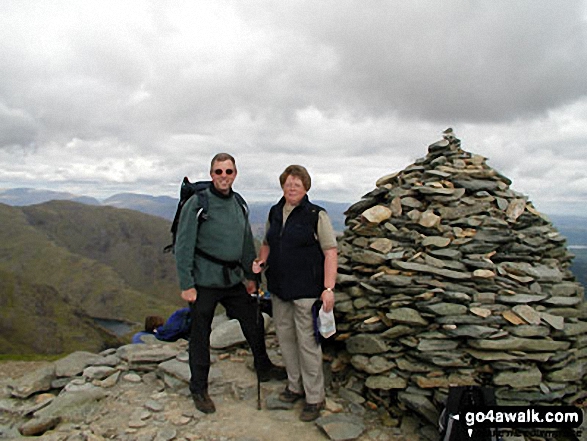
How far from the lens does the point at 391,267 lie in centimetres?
805

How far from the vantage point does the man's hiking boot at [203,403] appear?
7.29 m

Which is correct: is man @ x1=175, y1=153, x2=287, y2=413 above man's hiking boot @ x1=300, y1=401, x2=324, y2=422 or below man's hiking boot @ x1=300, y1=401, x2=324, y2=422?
above

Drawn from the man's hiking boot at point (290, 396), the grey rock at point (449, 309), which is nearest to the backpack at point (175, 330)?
the man's hiking boot at point (290, 396)

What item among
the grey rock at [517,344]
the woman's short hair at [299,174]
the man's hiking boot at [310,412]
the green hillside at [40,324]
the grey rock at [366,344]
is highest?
the woman's short hair at [299,174]

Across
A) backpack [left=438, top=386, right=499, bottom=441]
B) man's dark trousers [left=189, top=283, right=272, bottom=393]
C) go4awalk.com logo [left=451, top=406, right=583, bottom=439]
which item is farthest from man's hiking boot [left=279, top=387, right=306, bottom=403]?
go4awalk.com logo [left=451, top=406, right=583, bottom=439]

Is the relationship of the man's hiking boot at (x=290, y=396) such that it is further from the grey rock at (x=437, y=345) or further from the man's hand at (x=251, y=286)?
the grey rock at (x=437, y=345)

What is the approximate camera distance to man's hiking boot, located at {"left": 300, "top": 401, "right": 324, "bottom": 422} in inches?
274

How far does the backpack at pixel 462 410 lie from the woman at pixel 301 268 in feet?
6.80

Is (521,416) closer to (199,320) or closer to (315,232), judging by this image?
(315,232)

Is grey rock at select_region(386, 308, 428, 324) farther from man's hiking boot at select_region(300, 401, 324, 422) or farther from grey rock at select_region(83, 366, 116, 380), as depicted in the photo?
grey rock at select_region(83, 366, 116, 380)

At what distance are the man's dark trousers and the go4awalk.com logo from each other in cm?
377

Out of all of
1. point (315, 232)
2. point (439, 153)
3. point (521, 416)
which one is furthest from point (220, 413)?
point (439, 153)

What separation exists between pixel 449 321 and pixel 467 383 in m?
Result: 1.06

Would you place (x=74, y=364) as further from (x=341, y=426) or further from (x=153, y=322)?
(x=341, y=426)
